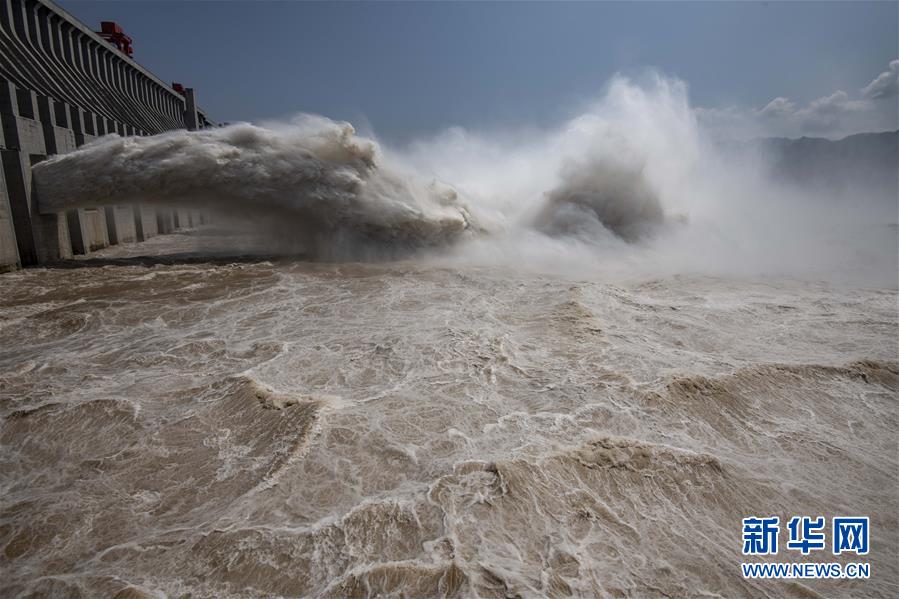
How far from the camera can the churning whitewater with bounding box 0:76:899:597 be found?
3006mm

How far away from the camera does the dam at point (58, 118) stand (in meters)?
11.4

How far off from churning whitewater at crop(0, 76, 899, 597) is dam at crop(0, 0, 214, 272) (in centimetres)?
82

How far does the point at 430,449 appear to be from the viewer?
412cm

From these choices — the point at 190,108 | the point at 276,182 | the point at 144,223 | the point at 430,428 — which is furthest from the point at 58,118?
the point at 190,108

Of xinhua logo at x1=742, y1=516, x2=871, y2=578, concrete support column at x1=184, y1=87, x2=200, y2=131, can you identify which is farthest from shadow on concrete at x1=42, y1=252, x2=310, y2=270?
concrete support column at x1=184, y1=87, x2=200, y2=131

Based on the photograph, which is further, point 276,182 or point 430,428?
point 276,182

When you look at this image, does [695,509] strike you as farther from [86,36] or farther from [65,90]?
[86,36]

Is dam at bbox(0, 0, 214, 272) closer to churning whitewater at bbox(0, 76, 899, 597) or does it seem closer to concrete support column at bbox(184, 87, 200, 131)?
churning whitewater at bbox(0, 76, 899, 597)

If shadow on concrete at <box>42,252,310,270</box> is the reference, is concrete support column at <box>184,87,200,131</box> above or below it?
above

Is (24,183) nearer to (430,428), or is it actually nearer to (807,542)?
(430,428)

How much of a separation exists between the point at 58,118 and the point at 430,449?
1685 cm

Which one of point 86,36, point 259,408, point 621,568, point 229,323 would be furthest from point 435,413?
point 86,36

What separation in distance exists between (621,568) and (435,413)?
2.17 m

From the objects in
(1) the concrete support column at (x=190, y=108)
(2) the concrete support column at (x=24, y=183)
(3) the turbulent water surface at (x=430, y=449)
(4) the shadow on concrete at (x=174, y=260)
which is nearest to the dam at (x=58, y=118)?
(2) the concrete support column at (x=24, y=183)
